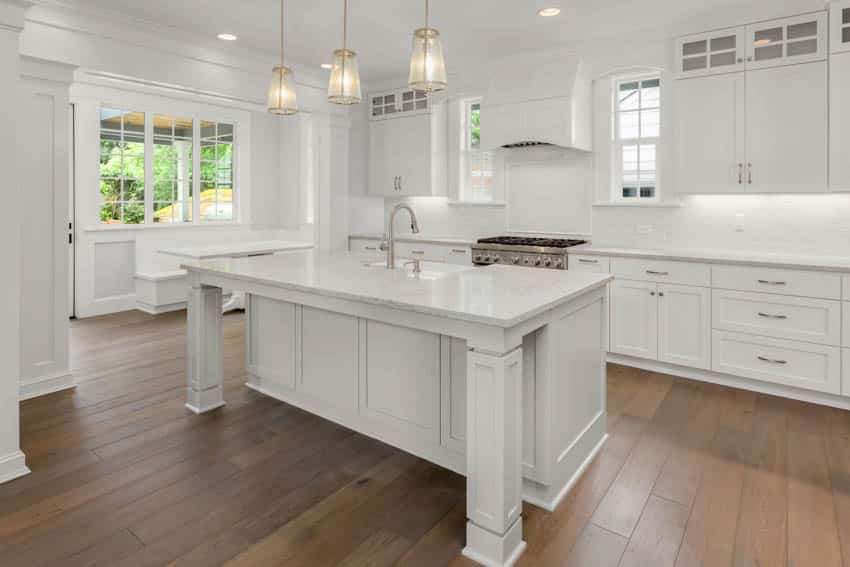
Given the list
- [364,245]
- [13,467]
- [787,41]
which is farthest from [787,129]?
[13,467]

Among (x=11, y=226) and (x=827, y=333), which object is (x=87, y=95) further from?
(x=827, y=333)

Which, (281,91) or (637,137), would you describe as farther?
(637,137)

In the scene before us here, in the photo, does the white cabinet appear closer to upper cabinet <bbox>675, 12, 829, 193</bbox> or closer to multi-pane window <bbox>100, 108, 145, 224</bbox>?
upper cabinet <bbox>675, 12, 829, 193</bbox>

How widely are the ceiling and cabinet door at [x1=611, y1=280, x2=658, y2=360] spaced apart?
2049 mm

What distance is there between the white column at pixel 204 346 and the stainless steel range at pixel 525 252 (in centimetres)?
251

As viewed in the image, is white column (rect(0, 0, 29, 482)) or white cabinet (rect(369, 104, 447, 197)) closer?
white column (rect(0, 0, 29, 482))

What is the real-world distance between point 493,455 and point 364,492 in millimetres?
783

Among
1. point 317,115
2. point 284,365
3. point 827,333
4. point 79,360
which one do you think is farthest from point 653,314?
point 79,360

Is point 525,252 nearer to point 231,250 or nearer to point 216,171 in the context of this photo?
point 231,250

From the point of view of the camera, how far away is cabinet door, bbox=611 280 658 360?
13.7 feet

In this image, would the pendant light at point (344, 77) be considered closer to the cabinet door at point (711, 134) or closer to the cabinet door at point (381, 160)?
the cabinet door at point (711, 134)

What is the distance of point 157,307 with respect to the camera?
643 cm

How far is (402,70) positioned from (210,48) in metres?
1.94

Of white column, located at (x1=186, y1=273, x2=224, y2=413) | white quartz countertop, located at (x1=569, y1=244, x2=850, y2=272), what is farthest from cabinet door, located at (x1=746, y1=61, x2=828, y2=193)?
white column, located at (x1=186, y1=273, x2=224, y2=413)
